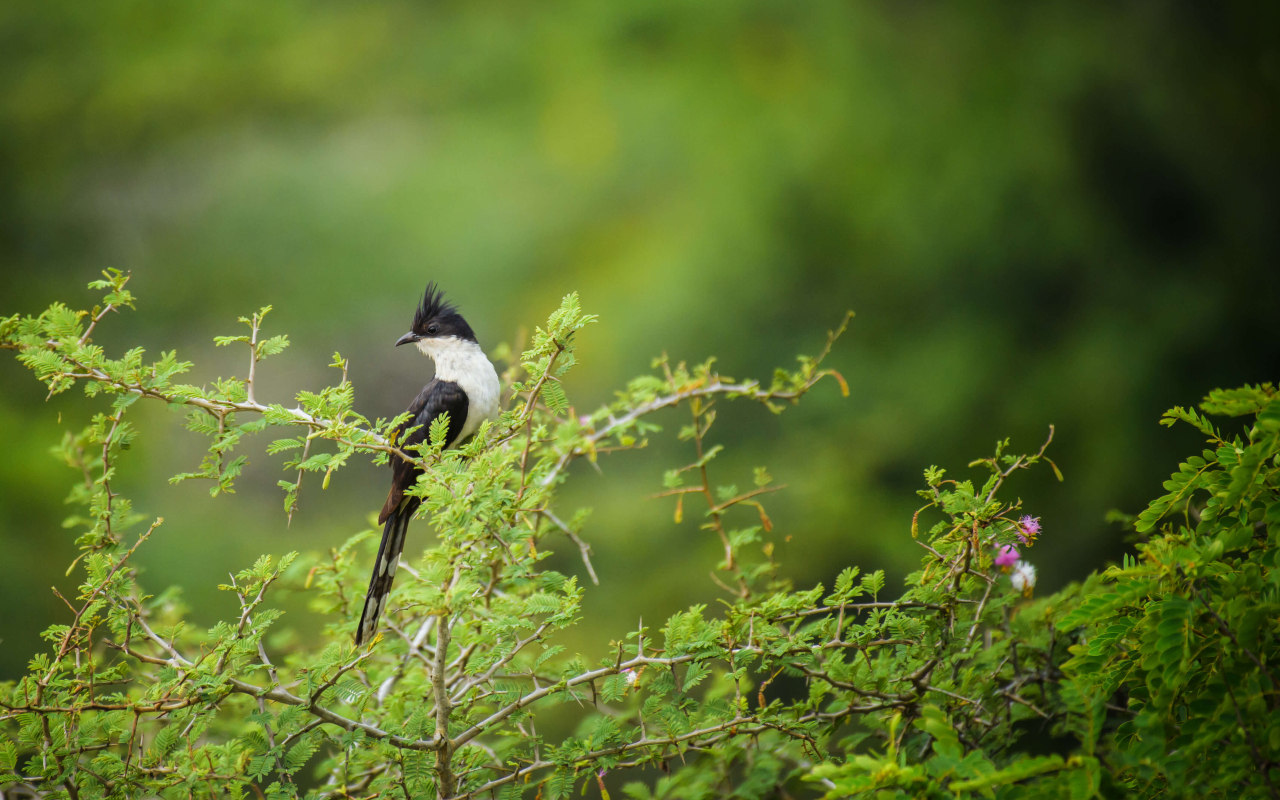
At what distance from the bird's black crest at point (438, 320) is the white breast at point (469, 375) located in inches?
1.4

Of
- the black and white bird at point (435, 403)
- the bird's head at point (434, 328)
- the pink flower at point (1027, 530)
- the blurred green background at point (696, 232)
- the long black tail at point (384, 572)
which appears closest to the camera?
the pink flower at point (1027, 530)

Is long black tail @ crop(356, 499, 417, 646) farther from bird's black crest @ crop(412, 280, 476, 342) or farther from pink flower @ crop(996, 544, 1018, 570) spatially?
pink flower @ crop(996, 544, 1018, 570)

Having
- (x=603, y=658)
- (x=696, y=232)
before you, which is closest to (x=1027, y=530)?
(x=603, y=658)

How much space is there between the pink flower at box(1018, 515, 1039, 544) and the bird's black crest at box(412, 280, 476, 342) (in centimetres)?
194

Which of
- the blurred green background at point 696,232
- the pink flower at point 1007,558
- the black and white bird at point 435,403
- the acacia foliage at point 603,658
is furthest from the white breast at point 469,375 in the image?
Answer: the blurred green background at point 696,232

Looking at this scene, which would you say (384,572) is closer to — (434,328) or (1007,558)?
(434,328)

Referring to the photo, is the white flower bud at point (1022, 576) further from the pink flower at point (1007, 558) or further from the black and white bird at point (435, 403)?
the black and white bird at point (435, 403)

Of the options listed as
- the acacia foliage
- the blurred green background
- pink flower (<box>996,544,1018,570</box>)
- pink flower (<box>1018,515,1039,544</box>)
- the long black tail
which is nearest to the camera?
the acacia foliage

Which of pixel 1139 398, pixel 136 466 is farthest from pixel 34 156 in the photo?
pixel 1139 398

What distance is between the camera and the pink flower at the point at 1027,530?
4.35ft

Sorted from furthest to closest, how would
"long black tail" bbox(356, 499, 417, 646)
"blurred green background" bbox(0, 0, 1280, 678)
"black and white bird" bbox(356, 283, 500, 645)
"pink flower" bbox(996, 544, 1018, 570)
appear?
"blurred green background" bbox(0, 0, 1280, 678), "black and white bird" bbox(356, 283, 500, 645), "long black tail" bbox(356, 499, 417, 646), "pink flower" bbox(996, 544, 1018, 570)

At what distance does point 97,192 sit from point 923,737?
278 inches

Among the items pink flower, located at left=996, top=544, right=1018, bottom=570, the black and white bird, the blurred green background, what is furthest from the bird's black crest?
the blurred green background

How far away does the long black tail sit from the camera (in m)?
1.81
